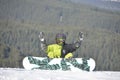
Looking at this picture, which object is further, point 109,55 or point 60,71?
point 109,55

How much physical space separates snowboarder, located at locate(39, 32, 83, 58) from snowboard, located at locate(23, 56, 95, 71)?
0.26 ft

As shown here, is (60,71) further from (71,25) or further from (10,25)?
(10,25)

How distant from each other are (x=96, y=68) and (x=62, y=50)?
26.0 inches

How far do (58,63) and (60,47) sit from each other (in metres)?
0.25

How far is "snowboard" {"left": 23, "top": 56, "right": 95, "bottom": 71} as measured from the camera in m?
4.34

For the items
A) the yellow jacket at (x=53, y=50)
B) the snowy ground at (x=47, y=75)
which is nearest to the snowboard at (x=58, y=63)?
the yellow jacket at (x=53, y=50)

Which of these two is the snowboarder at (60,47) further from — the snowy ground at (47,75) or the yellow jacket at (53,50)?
the snowy ground at (47,75)

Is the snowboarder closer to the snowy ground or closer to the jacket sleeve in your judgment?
the jacket sleeve

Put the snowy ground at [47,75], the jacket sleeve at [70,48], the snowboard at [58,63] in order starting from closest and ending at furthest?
the snowy ground at [47,75], the snowboard at [58,63], the jacket sleeve at [70,48]

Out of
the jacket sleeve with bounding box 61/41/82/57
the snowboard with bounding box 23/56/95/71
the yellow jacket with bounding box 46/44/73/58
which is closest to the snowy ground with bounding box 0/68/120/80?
the snowboard with bounding box 23/56/95/71

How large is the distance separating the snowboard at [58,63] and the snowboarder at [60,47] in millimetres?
80

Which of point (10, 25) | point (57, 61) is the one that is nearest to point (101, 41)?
point (57, 61)

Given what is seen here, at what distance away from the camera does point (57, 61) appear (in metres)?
4.41

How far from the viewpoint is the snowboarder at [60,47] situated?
173 inches
